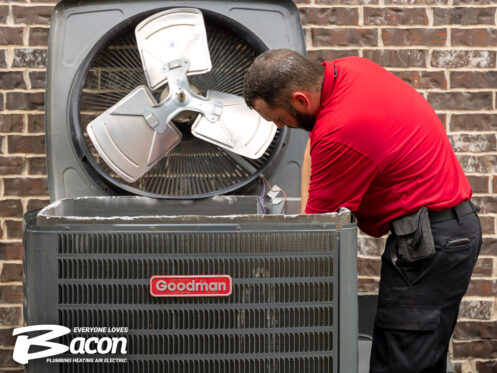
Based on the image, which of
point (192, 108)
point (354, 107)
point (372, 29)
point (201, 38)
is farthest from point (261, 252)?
point (372, 29)

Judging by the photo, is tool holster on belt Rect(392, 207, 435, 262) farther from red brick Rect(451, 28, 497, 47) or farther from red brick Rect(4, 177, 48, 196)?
red brick Rect(4, 177, 48, 196)

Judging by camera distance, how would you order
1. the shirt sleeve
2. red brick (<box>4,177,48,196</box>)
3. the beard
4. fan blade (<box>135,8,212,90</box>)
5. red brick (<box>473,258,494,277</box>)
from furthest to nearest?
red brick (<box>473,258,494,277</box>) < red brick (<box>4,177,48,196</box>) < fan blade (<box>135,8,212,90</box>) < the beard < the shirt sleeve

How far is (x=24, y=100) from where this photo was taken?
2.42m

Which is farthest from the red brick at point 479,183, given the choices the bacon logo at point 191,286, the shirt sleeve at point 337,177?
the bacon logo at point 191,286

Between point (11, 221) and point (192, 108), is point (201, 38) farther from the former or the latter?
point (11, 221)

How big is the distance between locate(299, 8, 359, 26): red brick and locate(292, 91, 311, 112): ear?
75 cm

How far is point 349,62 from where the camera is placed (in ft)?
6.21

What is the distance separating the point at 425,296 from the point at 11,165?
1696 mm

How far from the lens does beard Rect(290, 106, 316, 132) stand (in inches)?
71.9

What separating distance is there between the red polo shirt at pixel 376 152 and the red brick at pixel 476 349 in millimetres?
1040

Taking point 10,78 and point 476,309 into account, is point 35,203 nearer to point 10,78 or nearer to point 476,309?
point 10,78

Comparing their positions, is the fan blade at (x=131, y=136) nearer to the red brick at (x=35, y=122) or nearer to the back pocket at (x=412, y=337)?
the red brick at (x=35, y=122)

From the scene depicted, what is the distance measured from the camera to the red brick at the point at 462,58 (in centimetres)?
247

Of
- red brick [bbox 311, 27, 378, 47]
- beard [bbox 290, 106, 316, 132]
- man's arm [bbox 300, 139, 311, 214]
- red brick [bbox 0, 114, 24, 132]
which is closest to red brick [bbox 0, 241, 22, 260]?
red brick [bbox 0, 114, 24, 132]
